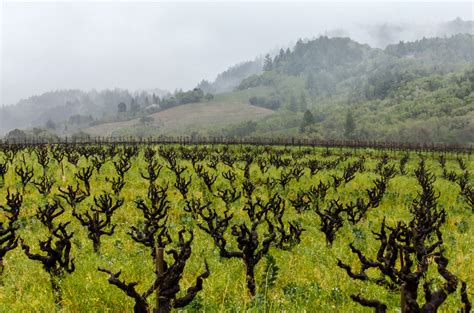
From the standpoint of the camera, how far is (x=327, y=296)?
7664mm

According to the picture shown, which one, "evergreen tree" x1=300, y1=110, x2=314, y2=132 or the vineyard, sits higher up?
"evergreen tree" x1=300, y1=110, x2=314, y2=132

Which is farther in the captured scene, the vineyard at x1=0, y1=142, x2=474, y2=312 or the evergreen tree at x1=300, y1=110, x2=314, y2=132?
the evergreen tree at x1=300, y1=110, x2=314, y2=132

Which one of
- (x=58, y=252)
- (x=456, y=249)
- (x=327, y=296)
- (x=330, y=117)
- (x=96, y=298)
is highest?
(x=330, y=117)

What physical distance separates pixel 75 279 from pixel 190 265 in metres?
3.26

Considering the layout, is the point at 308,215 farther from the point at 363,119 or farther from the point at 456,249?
the point at 363,119

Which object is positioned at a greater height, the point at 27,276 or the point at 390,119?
the point at 390,119

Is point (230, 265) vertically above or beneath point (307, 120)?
beneath

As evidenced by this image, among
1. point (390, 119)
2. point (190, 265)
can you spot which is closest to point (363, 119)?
point (390, 119)

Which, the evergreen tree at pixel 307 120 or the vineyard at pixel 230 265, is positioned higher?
the evergreen tree at pixel 307 120

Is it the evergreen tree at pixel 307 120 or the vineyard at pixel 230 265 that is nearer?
the vineyard at pixel 230 265

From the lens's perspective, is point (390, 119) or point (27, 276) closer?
point (27, 276)

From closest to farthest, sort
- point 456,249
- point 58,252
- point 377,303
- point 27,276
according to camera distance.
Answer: point 377,303 → point 58,252 → point 27,276 → point 456,249

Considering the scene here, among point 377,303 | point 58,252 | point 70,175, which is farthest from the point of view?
point 70,175

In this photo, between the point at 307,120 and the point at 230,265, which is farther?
the point at 307,120
